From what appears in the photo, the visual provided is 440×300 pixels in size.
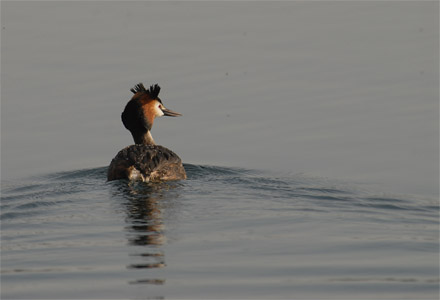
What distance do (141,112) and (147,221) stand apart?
4133 millimetres

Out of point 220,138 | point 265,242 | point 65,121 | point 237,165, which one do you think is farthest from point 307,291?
point 65,121

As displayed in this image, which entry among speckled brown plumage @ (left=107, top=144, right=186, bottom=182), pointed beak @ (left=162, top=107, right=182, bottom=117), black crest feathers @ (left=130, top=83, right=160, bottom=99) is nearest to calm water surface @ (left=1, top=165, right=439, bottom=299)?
speckled brown plumage @ (left=107, top=144, right=186, bottom=182)

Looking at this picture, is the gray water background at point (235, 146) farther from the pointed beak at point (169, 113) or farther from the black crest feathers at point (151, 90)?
the black crest feathers at point (151, 90)

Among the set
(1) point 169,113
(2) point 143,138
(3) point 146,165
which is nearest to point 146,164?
(3) point 146,165

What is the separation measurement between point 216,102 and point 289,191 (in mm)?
4380

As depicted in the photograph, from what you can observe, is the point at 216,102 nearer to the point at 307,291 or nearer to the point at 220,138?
the point at 220,138

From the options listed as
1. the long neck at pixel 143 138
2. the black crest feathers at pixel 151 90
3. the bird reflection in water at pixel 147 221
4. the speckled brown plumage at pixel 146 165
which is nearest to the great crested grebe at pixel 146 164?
the speckled brown plumage at pixel 146 165

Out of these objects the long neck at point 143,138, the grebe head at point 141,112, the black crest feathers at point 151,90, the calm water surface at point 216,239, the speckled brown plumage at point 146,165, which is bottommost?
the calm water surface at point 216,239

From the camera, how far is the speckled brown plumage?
12.6 meters

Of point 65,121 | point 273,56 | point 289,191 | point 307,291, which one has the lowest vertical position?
point 307,291

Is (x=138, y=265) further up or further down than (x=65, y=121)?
further down

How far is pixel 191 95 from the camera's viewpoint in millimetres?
16328

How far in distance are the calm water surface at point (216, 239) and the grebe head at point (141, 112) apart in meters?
1.48

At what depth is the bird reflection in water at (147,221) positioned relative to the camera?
8.80 metres
